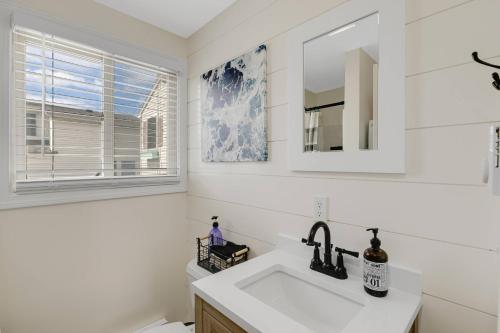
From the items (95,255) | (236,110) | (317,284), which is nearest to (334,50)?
(236,110)

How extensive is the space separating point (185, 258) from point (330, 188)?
143 centimetres

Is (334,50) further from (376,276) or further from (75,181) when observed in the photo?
(75,181)

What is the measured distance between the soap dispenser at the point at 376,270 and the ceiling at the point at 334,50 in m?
0.68

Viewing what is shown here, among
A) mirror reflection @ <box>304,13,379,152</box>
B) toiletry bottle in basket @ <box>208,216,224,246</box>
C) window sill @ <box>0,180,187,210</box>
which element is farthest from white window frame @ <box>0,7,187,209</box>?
mirror reflection @ <box>304,13,379,152</box>

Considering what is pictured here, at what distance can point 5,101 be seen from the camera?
4.12 feet

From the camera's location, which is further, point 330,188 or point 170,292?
point 170,292

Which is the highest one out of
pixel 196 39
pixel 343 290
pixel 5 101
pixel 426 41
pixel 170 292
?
pixel 196 39

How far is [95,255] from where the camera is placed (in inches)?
61.0

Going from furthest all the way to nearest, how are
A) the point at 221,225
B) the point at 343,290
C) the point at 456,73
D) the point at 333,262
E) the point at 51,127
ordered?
the point at 221,225 → the point at 51,127 → the point at 333,262 → the point at 343,290 → the point at 456,73

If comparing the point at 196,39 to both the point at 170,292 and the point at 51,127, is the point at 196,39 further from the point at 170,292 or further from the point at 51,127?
the point at 170,292

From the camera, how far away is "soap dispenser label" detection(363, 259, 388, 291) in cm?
87

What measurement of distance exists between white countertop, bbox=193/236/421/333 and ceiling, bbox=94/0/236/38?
5.29ft

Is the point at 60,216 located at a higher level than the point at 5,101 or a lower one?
lower

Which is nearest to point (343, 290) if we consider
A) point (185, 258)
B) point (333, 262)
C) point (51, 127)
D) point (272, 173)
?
point (333, 262)
